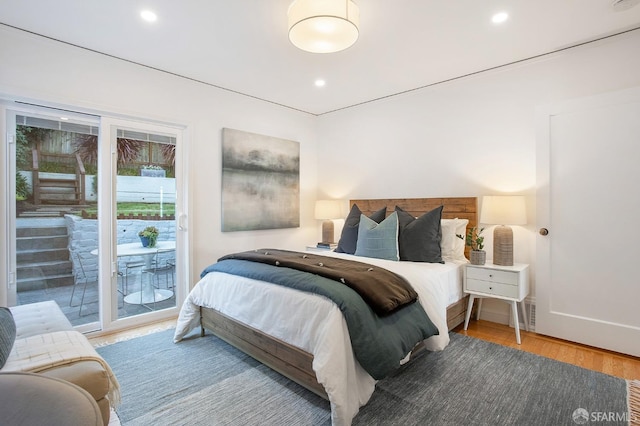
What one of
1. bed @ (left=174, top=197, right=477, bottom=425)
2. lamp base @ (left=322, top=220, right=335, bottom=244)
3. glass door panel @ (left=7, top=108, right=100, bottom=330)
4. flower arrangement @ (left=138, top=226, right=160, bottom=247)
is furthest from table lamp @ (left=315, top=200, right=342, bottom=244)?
glass door panel @ (left=7, top=108, right=100, bottom=330)

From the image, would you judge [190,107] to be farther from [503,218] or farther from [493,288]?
[493,288]

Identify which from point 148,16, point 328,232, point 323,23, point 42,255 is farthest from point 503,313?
point 42,255

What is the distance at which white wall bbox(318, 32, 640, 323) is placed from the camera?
282 centimetres

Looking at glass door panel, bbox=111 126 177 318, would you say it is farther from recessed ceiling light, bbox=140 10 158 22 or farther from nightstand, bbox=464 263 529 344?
nightstand, bbox=464 263 529 344

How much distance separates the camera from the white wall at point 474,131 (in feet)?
9.25

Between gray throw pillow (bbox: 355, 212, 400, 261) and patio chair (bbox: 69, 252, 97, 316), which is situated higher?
gray throw pillow (bbox: 355, 212, 400, 261)

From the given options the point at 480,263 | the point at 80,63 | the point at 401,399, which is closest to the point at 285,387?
the point at 401,399

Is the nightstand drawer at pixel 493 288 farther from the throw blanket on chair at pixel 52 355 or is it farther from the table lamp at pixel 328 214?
the throw blanket on chair at pixel 52 355

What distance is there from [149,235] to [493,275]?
349 centimetres

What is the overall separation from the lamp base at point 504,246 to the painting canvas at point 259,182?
2.68 metres

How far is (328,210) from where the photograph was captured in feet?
15.0

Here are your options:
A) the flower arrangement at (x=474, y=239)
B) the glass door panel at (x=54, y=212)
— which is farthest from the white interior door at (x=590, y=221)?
the glass door panel at (x=54, y=212)

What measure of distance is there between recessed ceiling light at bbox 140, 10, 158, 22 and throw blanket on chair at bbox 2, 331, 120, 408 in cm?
226

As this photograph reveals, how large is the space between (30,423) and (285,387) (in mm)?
1562
